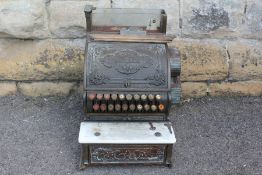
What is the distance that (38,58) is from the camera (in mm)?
4195

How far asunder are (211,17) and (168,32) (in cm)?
42

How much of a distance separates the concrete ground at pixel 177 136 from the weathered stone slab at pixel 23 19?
65cm

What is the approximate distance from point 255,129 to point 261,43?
0.88m

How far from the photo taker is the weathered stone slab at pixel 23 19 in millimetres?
3992

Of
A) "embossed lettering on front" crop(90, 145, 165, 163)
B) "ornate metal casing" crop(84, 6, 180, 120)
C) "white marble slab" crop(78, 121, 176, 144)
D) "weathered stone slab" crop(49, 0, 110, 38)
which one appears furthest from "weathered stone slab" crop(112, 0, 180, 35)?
"embossed lettering on front" crop(90, 145, 165, 163)

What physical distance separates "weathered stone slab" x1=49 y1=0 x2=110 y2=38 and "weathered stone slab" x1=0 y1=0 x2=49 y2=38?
0.08 metres

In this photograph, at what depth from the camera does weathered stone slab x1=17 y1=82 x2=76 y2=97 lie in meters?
4.31

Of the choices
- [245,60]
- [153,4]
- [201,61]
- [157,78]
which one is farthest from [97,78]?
[245,60]

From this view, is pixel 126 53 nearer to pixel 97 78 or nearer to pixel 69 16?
pixel 97 78

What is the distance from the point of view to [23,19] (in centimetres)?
404

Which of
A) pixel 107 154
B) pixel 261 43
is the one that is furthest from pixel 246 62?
pixel 107 154

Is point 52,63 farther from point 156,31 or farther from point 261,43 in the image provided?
point 261,43

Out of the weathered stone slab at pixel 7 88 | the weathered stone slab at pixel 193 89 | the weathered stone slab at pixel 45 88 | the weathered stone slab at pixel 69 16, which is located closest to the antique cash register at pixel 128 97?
the weathered stone slab at pixel 69 16

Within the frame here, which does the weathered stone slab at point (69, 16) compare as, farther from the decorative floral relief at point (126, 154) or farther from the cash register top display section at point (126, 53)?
the decorative floral relief at point (126, 154)
